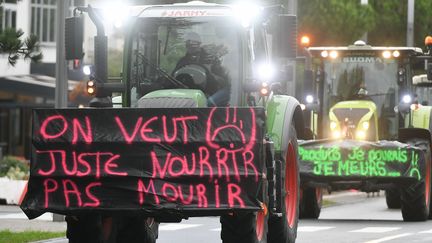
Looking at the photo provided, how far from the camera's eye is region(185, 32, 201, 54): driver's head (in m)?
16.7

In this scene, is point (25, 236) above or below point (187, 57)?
below

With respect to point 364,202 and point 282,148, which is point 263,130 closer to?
point 282,148

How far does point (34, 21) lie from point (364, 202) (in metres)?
36.1

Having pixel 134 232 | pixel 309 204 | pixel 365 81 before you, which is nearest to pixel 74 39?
pixel 134 232

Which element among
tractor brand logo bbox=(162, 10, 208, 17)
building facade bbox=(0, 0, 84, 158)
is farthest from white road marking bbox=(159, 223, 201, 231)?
building facade bbox=(0, 0, 84, 158)

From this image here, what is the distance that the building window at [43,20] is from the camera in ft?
223

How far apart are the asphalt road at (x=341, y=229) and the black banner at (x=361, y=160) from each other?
0.76 m

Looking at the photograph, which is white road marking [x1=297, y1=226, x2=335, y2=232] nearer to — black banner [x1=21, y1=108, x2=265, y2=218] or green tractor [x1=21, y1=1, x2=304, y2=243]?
green tractor [x1=21, y1=1, x2=304, y2=243]

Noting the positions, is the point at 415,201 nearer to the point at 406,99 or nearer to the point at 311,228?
the point at 406,99

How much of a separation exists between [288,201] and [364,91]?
8.68m

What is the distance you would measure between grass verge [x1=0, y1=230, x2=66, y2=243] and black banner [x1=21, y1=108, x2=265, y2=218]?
531cm

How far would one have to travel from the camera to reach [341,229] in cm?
2291

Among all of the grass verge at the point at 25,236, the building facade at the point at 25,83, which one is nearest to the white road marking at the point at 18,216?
the grass verge at the point at 25,236

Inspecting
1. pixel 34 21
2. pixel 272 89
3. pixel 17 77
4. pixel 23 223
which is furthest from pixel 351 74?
pixel 34 21
